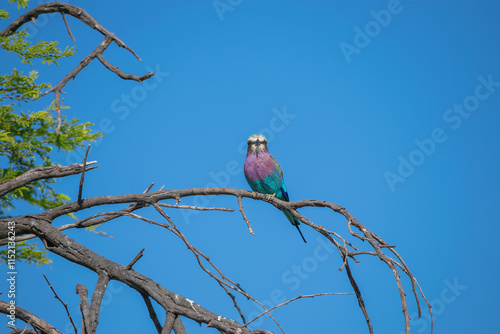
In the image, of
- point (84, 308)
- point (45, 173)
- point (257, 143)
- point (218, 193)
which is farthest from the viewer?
point (257, 143)

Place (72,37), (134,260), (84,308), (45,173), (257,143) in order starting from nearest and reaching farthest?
(84,308) → (134,260) → (45,173) → (72,37) → (257,143)

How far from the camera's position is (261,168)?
22.3 feet

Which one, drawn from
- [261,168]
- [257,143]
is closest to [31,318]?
[261,168]

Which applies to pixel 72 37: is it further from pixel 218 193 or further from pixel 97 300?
pixel 97 300

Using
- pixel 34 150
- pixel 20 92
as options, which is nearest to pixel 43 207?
pixel 34 150

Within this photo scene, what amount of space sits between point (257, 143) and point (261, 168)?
35 centimetres

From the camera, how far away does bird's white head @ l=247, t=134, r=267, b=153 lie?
273 inches

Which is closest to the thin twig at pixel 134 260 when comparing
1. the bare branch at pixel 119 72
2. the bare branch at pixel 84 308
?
→ the bare branch at pixel 84 308

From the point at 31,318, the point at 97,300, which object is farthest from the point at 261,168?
the point at 97,300

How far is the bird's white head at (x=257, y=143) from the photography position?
273 inches

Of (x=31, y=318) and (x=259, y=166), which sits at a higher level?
(x=259, y=166)

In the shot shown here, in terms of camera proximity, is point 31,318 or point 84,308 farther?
point 31,318

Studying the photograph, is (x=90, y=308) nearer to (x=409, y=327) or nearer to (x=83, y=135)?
(x=409, y=327)

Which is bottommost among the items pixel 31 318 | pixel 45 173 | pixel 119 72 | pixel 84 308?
pixel 84 308
